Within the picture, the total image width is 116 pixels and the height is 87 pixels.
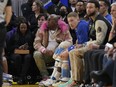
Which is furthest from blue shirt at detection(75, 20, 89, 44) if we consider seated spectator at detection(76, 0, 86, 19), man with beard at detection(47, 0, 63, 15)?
man with beard at detection(47, 0, 63, 15)

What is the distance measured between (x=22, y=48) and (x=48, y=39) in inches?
24.7

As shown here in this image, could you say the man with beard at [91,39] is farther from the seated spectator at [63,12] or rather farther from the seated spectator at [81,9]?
the seated spectator at [63,12]

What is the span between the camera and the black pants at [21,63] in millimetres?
8242

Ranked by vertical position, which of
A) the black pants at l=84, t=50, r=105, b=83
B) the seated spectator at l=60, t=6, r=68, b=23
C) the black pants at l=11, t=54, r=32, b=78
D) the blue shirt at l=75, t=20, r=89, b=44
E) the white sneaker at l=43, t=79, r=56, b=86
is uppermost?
the seated spectator at l=60, t=6, r=68, b=23

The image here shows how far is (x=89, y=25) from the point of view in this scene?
6.77 m

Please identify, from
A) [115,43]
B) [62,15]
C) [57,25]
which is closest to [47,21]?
[57,25]

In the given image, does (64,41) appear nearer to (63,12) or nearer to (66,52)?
(66,52)

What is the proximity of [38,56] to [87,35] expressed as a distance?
153 centimetres

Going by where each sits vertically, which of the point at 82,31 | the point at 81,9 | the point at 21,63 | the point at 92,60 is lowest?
the point at 21,63

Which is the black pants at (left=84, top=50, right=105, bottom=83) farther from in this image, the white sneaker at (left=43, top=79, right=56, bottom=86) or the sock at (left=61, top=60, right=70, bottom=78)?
the white sneaker at (left=43, top=79, right=56, bottom=86)

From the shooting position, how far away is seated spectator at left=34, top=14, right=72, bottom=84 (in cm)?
782

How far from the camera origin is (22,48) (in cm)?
836

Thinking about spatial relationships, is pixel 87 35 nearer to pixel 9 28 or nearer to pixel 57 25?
pixel 57 25

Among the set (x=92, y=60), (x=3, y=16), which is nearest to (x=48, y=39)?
(x=92, y=60)
